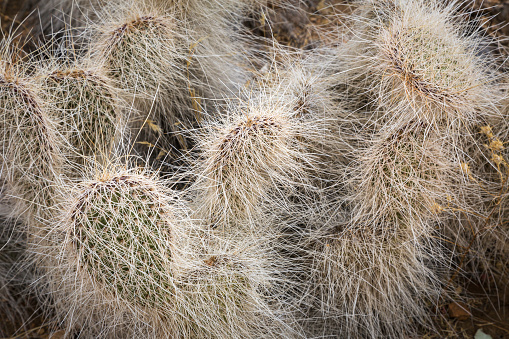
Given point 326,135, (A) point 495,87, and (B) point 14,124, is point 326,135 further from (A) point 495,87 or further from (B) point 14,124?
(B) point 14,124

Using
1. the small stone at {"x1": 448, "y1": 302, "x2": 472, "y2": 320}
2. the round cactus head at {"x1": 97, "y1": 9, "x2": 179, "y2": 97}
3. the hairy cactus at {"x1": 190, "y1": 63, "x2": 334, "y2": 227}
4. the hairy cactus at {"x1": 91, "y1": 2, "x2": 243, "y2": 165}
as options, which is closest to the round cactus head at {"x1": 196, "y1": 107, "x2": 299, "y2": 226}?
the hairy cactus at {"x1": 190, "y1": 63, "x2": 334, "y2": 227}

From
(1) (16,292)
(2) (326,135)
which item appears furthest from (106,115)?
(1) (16,292)

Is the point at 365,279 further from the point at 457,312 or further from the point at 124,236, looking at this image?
the point at 124,236

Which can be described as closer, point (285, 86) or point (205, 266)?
point (205, 266)

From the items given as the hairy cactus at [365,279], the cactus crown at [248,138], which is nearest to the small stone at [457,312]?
the hairy cactus at [365,279]

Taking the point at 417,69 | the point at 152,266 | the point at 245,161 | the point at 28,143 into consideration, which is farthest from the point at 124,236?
the point at 417,69

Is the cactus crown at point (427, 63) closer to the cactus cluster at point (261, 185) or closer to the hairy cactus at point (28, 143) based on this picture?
the cactus cluster at point (261, 185)

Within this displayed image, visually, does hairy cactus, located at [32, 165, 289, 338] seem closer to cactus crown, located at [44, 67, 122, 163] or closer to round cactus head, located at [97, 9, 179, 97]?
cactus crown, located at [44, 67, 122, 163]

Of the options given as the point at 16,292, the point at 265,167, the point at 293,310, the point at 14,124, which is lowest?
the point at 16,292
